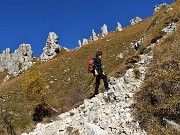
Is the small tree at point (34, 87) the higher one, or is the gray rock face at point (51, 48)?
the gray rock face at point (51, 48)

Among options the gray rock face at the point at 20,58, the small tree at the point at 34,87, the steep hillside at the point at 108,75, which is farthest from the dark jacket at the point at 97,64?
the gray rock face at the point at 20,58

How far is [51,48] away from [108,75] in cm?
7899

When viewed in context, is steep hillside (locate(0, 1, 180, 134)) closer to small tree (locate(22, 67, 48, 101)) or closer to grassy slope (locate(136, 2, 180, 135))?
grassy slope (locate(136, 2, 180, 135))

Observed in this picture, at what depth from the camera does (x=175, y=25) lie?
90.0 feet

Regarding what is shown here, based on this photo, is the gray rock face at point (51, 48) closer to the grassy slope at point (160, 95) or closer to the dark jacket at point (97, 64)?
the dark jacket at point (97, 64)

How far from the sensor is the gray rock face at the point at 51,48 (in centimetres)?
11146

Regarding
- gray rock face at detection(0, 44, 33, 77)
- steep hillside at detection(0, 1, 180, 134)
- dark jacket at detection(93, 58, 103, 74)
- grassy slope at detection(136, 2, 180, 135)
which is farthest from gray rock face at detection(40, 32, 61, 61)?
grassy slope at detection(136, 2, 180, 135)

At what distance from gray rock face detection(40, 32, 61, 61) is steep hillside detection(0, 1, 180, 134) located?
23.0 m

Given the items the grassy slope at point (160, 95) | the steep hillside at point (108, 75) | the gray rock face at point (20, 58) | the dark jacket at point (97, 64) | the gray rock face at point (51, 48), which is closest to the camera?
the grassy slope at point (160, 95)

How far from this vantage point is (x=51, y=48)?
11356 centimetres

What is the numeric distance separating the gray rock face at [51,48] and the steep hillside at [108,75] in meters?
23.0

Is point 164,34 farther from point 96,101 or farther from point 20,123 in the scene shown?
point 20,123

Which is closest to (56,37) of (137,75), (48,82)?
(48,82)

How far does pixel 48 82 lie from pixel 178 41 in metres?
48.4
